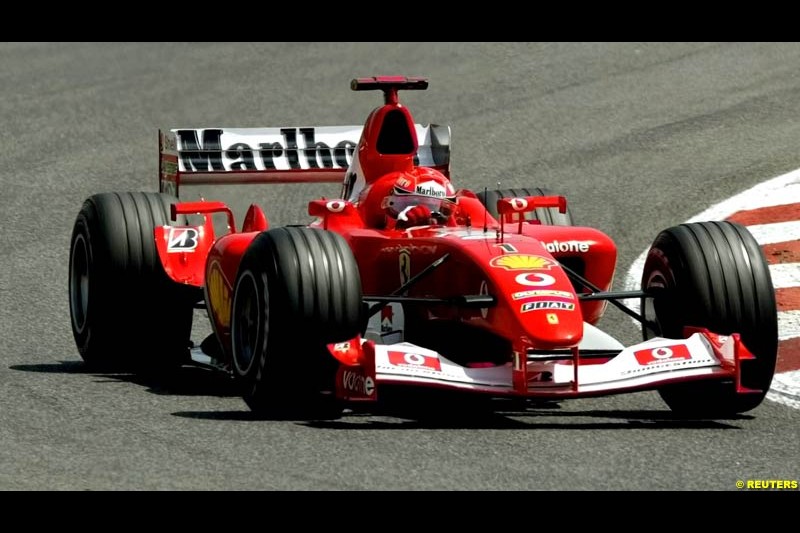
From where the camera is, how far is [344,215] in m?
9.86

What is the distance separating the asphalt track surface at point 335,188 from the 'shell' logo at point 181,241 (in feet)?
2.66

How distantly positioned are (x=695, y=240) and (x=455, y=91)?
34.8 ft

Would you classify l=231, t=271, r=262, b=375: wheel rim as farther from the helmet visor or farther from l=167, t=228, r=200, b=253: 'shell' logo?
l=167, t=228, r=200, b=253: 'shell' logo

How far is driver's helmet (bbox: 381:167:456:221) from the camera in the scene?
32.3ft

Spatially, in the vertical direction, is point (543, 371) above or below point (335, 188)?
below

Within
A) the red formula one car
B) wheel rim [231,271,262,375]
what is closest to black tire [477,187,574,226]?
the red formula one car

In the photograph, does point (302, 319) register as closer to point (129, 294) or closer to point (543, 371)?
point (543, 371)

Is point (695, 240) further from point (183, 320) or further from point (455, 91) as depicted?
point (455, 91)

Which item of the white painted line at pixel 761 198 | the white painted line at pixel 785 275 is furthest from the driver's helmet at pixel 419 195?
the white painted line at pixel 761 198

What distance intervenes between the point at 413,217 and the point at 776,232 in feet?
12.8

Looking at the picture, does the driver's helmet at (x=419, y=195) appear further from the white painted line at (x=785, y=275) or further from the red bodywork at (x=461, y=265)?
the white painted line at (x=785, y=275)

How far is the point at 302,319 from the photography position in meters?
8.16

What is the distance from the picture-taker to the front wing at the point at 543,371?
8031 mm
